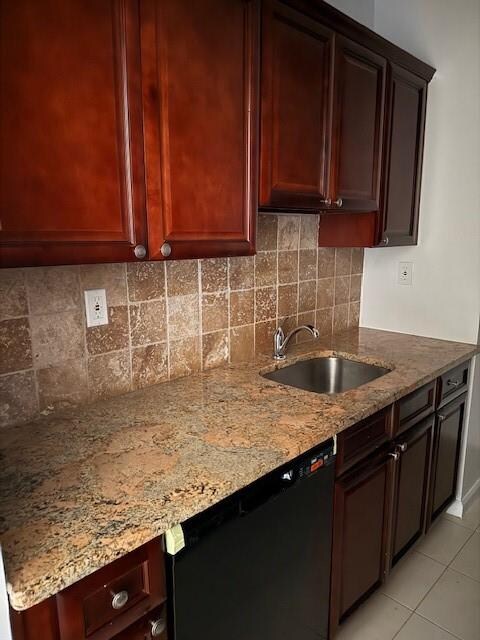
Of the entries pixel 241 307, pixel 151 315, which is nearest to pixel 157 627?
pixel 151 315

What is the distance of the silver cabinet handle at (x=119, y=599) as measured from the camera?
880 mm

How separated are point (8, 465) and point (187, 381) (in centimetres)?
70

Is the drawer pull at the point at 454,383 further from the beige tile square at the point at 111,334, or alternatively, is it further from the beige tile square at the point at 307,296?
the beige tile square at the point at 111,334

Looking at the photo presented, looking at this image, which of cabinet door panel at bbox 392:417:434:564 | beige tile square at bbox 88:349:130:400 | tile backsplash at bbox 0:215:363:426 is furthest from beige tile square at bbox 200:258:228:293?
cabinet door panel at bbox 392:417:434:564

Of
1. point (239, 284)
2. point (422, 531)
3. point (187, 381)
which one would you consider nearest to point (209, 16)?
point (239, 284)

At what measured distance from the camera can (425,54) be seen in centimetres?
219

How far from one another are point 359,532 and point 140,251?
3.99 feet

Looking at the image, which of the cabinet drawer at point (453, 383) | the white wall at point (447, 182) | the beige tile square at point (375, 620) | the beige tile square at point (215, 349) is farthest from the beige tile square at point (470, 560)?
the beige tile square at point (215, 349)

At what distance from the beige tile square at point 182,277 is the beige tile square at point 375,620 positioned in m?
1.34

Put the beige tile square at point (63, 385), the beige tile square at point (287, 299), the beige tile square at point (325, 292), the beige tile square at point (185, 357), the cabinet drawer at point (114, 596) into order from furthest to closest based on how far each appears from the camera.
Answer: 1. the beige tile square at point (325, 292)
2. the beige tile square at point (287, 299)
3. the beige tile square at point (185, 357)
4. the beige tile square at point (63, 385)
5. the cabinet drawer at point (114, 596)

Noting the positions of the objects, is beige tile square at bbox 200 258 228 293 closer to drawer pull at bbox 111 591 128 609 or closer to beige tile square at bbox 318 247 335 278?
beige tile square at bbox 318 247 335 278

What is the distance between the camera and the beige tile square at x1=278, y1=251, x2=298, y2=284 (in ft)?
6.81

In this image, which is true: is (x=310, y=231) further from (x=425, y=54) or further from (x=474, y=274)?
(x=425, y=54)

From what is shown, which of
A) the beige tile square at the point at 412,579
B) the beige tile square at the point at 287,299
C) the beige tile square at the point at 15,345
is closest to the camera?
the beige tile square at the point at 15,345
